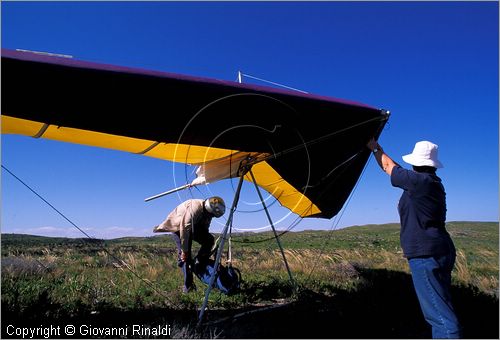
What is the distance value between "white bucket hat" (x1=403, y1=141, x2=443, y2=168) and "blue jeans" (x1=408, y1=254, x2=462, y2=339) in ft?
2.85

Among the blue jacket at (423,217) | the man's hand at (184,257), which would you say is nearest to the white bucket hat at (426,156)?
the blue jacket at (423,217)

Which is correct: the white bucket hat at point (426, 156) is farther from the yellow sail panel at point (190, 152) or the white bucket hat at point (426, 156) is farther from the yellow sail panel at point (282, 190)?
the yellow sail panel at point (282, 190)

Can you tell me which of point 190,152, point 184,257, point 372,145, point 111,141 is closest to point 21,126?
point 111,141

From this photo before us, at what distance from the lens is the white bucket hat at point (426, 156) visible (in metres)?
3.25

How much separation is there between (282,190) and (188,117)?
4.05 meters

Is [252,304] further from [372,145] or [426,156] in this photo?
[426,156]

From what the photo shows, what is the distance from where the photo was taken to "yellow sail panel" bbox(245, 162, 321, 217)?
666 centimetres

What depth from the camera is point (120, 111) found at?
10.8 feet

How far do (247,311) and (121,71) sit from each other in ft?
12.0

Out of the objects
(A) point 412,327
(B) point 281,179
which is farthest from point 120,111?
(A) point 412,327

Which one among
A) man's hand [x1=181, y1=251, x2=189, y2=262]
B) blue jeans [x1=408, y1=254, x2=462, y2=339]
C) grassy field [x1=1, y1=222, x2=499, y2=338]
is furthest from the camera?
man's hand [x1=181, y1=251, x2=189, y2=262]

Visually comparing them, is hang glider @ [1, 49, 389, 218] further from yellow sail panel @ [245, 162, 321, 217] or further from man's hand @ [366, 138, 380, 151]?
yellow sail panel @ [245, 162, 321, 217]

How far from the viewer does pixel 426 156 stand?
3258mm

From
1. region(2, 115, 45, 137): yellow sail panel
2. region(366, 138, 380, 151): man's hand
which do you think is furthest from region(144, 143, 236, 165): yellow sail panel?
region(366, 138, 380, 151): man's hand
